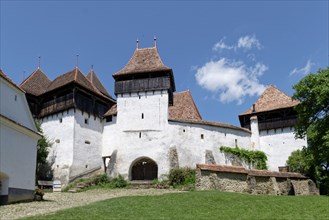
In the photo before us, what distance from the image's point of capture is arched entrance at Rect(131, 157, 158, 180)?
29281 mm

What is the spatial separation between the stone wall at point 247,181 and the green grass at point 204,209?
15.9 ft

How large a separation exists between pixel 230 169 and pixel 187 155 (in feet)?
20.1

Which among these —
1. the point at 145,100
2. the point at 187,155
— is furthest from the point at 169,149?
the point at 145,100

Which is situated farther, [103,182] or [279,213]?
[103,182]

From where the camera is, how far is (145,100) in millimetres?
29609

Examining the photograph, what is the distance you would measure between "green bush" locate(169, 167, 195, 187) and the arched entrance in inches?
155

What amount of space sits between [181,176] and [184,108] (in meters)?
8.15

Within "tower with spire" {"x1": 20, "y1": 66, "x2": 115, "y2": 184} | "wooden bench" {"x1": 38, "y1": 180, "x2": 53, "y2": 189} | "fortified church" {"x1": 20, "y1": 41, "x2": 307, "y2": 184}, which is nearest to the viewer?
"wooden bench" {"x1": 38, "y1": 180, "x2": 53, "y2": 189}

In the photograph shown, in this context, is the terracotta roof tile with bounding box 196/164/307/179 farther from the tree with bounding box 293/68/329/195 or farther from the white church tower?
the white church tower

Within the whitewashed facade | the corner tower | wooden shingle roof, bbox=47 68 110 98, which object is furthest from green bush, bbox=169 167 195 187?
wooden shingle roof, bbox=47 68 110 98

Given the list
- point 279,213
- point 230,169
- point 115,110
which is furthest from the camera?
point 115,110

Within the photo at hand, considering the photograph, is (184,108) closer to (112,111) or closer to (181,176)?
(112,111)

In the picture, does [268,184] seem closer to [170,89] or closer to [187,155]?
[187,155]

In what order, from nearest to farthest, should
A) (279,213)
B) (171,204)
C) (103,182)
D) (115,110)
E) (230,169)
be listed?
(279,213) → (171,204) → (230,169) → (103,182) → (115,110)
